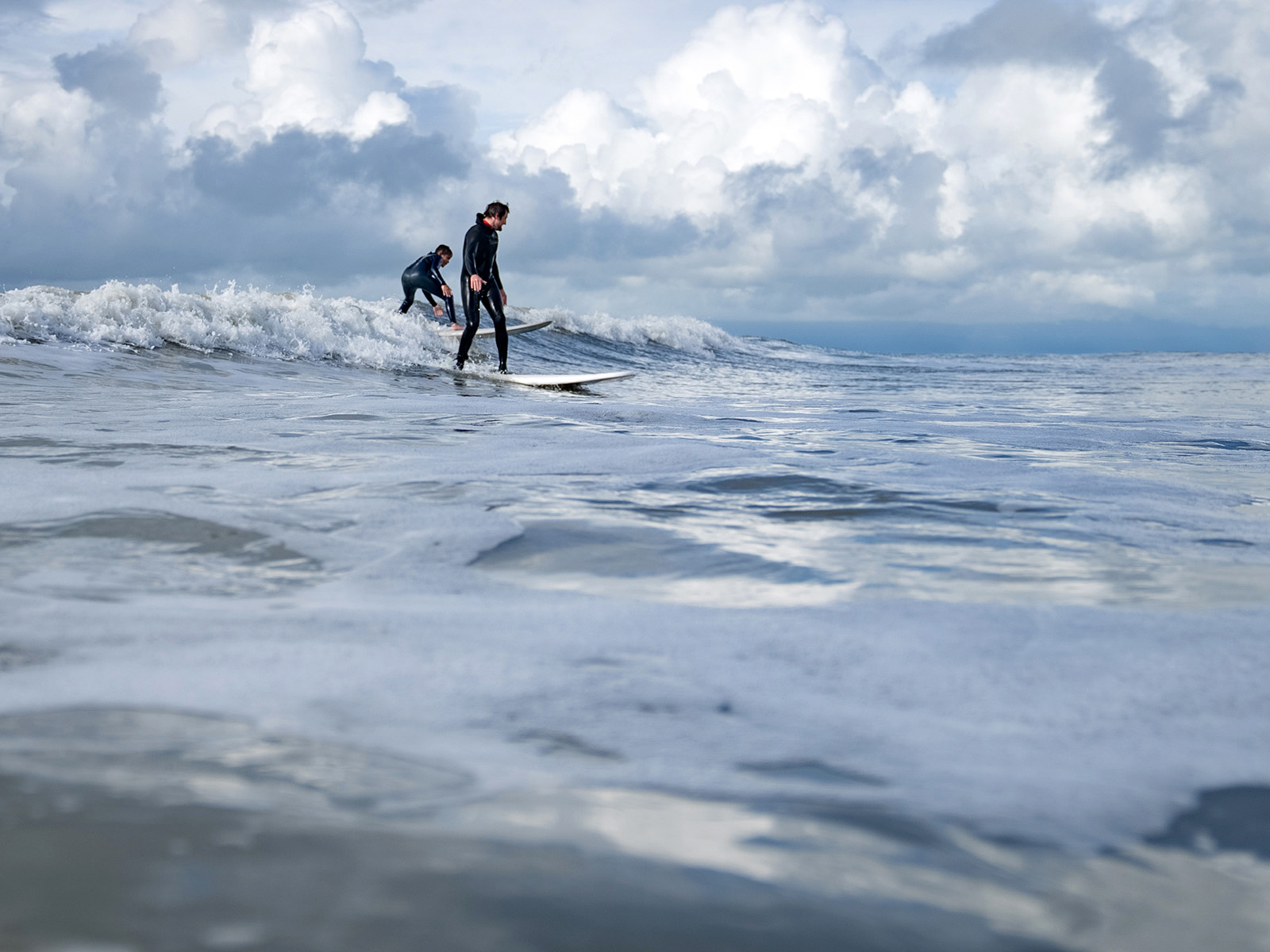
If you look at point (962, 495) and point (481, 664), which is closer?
point (481, 664)

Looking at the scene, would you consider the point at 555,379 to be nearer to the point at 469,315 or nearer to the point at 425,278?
the point at 469,315

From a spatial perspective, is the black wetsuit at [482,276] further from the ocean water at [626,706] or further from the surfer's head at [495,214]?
the ocean water at [626,706]

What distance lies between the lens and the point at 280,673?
1.65 metres

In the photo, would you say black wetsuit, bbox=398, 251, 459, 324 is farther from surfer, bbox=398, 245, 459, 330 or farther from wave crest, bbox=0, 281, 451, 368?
wave crest, bbox=0, 281, 451, 368

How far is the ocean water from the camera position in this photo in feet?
3.31

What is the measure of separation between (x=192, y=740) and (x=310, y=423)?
4740 millimetres

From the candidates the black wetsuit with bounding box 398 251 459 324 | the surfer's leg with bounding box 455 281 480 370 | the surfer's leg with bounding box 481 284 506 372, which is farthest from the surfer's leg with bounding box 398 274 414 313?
the surfer's leg with bounding box 481 284 506 372

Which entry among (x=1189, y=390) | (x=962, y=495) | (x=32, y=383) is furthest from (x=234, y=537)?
(x=1189, y=390)

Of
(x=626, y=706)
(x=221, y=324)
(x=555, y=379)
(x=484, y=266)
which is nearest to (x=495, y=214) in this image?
(x=484, y=266)

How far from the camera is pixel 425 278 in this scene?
14672 millimetres

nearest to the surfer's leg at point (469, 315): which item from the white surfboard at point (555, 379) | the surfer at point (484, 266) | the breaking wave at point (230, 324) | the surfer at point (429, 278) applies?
the surfer at point (484, 266)

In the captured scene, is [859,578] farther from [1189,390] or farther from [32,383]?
[1189,390]

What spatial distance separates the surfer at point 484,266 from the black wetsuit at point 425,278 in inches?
167

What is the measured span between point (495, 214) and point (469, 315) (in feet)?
3.84
